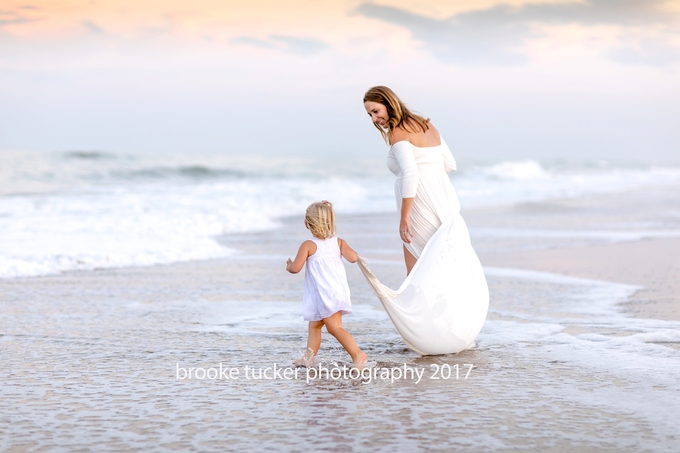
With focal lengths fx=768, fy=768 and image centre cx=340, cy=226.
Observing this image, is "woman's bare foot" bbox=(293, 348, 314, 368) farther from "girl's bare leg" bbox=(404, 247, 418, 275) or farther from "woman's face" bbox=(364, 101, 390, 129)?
A: "woman's face" bbox=(364, 101, 390, 129)

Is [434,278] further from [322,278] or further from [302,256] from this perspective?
[302,256]

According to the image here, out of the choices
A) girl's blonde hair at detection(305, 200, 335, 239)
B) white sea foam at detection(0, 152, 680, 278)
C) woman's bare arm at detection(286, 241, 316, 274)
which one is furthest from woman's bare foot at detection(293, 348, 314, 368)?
A: white sea foam at detection(0, 152, 680, 278)

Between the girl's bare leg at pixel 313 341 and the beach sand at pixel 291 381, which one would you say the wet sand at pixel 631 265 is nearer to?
the beach sand at pixel 291 381

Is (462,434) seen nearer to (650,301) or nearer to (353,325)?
(353,325)

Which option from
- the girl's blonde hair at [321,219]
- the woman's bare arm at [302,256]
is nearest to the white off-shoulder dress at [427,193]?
the girl's blonde hair at [321,219]

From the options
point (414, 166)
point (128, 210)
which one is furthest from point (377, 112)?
point (128, 210)

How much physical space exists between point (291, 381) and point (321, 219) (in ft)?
3.48

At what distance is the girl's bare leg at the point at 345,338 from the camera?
4805 mm

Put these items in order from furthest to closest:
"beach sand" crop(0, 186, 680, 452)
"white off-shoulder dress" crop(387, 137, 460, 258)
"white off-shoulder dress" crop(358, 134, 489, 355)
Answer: "white off-shoulder dress" crop(387, 137, 460, 258) → "white off-shoulder dress" crop(358, 134, 489, 355) → "beach sand" crop(0, 186, 680, 452)

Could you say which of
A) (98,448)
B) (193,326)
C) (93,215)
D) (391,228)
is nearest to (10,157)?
(93,215)

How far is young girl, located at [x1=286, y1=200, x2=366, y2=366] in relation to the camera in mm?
4922

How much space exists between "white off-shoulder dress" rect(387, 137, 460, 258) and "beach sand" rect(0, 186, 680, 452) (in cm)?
84

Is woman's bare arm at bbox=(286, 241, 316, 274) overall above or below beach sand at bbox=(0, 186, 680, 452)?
above

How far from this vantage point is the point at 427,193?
5328 mm
